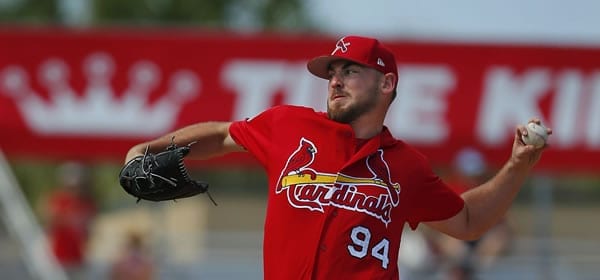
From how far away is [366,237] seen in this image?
4.56 meters

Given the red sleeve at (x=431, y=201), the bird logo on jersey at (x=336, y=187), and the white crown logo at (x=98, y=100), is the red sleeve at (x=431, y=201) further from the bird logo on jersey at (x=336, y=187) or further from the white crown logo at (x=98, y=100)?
the white crown logo at (x=98, y=100)

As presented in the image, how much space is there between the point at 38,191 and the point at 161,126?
17737mm

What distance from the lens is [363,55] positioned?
467 cm

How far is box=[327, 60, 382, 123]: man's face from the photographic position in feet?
15.3

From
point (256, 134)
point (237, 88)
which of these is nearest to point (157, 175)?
point (256, 134)

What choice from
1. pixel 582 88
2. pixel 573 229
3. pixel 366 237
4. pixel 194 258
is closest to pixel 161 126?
pixel 582 88

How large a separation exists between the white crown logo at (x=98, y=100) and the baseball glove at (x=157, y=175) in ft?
19.0

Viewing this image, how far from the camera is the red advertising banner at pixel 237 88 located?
34.5ft

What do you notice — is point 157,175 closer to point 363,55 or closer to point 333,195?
point 333,195

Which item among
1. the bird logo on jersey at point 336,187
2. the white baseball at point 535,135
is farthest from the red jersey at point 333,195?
the white baseball at point 535,135

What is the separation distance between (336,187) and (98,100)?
6.35 meters

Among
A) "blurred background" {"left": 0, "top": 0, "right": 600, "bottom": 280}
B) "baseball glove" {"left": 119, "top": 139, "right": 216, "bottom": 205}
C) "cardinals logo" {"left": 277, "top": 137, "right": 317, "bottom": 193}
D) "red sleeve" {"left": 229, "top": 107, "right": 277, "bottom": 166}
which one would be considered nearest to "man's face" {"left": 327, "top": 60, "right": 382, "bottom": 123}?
"cardinals logo" {"left": 277, "top": 137, "right": 317, "bottom": 193}

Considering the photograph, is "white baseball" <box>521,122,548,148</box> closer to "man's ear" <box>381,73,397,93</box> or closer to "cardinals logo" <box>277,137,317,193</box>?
"man's ear" <box>381,73,397,93</box>

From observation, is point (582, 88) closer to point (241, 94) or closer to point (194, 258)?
point (241, 94)
